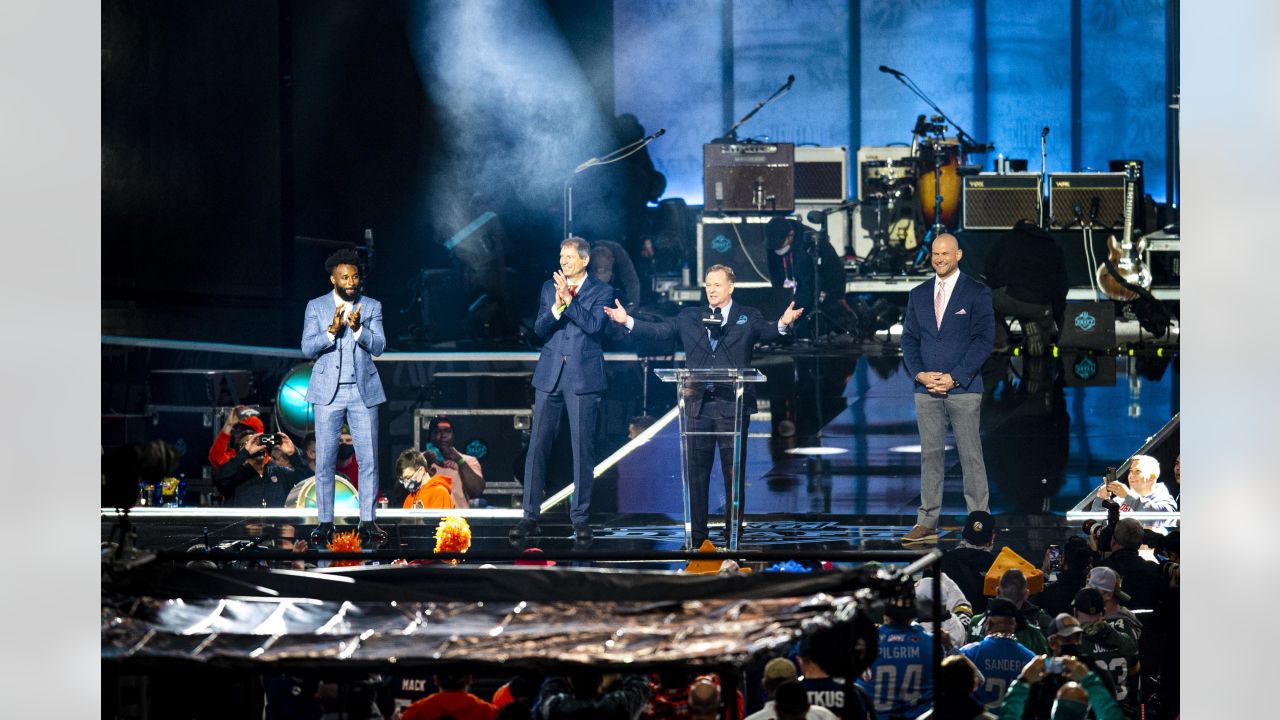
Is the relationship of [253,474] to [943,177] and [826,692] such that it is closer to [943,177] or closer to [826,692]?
[826,692]

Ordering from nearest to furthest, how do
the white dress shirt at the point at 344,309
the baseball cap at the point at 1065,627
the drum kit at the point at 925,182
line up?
the baseball cap at the point at 1065,627 < the white dress shirt at the point at 344,309 < the drum kit at the point at 925,182

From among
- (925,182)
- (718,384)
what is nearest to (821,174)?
(925,182)

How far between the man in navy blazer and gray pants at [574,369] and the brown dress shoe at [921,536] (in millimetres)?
1424

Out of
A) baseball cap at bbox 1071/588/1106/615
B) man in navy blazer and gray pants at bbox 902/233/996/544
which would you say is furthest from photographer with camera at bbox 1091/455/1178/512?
baseball cap at bbox 1071/588/1106/615

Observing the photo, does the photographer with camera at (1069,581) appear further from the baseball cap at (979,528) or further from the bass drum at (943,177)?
the bass drum at (943,177)

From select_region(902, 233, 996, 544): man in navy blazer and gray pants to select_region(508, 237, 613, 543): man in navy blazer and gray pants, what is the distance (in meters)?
1.38

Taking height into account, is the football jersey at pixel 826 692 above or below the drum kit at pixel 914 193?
below

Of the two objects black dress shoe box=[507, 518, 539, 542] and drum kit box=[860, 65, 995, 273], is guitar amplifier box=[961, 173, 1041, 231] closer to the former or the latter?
drum kit box=[860, 65, 995, 273]

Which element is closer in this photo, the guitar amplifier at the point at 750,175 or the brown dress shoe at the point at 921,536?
the brown dress shoe at the point at 921,536

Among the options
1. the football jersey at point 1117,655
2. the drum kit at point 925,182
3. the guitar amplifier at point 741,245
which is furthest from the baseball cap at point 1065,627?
the drum kit at point 925,182

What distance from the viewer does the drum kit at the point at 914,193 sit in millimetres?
13109

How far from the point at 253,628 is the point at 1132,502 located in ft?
15.7

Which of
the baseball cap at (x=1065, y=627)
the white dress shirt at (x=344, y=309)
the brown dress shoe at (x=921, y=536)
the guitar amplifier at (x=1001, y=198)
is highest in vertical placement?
the guitar amplifier at (x=1001, y=198)

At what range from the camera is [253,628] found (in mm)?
3441
